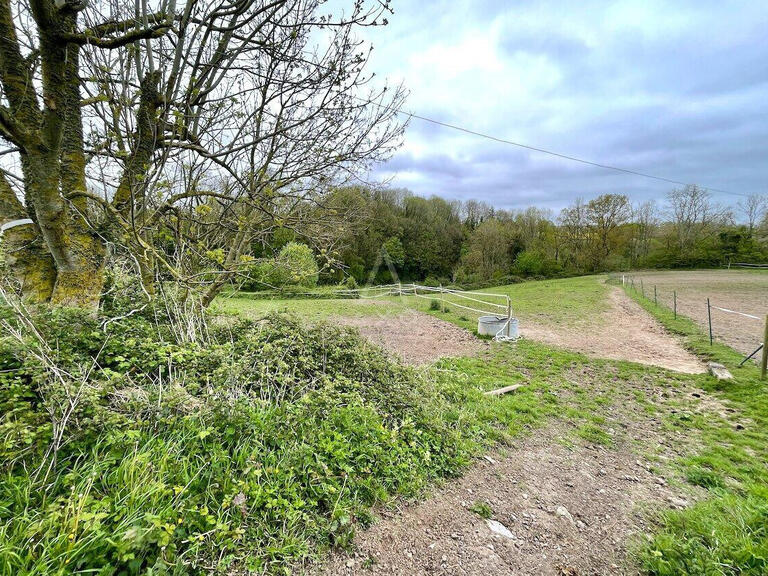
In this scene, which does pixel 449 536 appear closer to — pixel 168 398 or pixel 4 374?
pixel 168 398

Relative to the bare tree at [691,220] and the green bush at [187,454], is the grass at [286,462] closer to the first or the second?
the green bush at [187,454]

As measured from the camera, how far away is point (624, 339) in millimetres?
9258

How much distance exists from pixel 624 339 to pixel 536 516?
343 inches

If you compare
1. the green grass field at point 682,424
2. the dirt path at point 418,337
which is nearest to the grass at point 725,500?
the green grass field at point 682,424

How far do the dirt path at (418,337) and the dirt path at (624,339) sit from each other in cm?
227

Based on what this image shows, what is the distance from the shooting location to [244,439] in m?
2.43

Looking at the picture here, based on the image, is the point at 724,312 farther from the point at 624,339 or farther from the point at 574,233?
the point at 574,233

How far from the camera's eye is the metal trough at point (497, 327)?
9086 mm

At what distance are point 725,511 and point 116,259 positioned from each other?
7.07 m

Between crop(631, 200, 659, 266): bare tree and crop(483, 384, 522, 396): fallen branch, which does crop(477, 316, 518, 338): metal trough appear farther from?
crop(631, 200, 659, 266): bare tree

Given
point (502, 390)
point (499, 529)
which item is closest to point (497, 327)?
point (502, 390)

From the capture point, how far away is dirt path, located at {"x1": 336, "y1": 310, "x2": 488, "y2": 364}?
7.59 meters

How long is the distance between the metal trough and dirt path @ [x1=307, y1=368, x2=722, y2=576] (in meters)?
5.11

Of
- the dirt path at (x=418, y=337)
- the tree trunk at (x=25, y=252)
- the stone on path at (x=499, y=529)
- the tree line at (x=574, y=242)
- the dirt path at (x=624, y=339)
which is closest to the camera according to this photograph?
the stone on path at (x=499, y=529)
